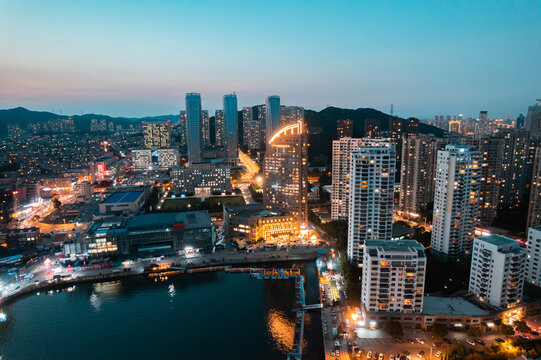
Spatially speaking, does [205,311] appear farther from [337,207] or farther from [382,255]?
[337,207]

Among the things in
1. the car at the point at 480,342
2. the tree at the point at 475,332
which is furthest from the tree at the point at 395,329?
the car at the point at 480,342

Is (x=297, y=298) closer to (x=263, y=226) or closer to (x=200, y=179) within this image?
(x=263, y=226)

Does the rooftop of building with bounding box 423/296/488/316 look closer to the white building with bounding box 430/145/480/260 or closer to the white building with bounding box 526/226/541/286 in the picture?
the white building with bounding box 526/226/541/286

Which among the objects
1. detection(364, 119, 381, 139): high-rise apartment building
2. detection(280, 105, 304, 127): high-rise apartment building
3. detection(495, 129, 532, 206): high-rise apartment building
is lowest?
detection(495, 129, 532, 206): high-rise apartment building

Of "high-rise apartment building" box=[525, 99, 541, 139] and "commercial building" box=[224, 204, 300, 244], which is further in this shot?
"high-rise apartment building" box=[525, 99, 541, 139]

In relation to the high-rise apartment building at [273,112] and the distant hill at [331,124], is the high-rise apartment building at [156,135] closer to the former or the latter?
the high-rise apartment building at [273,112]

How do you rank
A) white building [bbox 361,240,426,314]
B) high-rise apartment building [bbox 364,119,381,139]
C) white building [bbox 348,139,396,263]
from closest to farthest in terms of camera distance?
white building [bbox 361,240,426,314], white building [bbox 348,139,396,263], high-rise apartment building [bbox 364,119,381,139]

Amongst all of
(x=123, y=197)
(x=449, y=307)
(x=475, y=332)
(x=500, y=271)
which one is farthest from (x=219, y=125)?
(x=475, y=332)

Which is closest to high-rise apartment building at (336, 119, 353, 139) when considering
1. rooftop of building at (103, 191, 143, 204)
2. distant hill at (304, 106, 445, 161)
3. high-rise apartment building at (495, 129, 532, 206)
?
distant hill at (304, 106, 445, 161)
